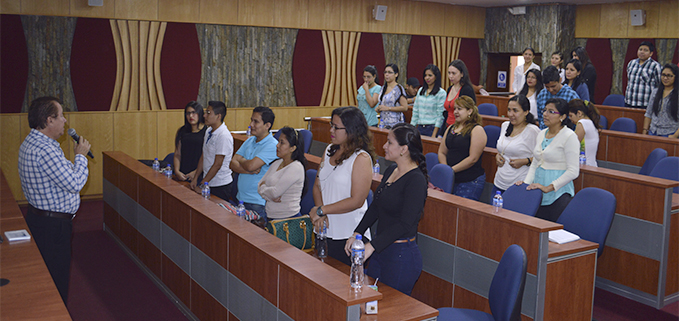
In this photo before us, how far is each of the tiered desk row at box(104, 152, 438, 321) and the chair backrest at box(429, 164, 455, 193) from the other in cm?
207

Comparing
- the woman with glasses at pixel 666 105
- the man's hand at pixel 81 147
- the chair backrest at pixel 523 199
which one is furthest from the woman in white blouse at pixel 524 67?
the man's hand at pixel 81 147

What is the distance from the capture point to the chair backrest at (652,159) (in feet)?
19.8

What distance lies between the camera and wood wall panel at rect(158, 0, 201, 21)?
8.95m

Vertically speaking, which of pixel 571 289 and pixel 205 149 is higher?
pixel 205 149

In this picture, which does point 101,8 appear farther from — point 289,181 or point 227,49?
point 289,181

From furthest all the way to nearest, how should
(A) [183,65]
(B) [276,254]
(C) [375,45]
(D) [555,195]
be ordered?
1. (C) [375,45]
2. (A) [183,65]
3. (D) [555,195]
4. (B) [276,254]

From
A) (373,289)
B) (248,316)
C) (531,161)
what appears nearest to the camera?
(373,289)

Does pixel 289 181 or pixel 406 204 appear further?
pixel 289 181

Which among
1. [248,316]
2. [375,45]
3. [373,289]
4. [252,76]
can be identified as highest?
[375,45]

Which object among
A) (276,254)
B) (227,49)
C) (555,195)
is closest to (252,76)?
(227,49)

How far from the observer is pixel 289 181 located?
4445 mm

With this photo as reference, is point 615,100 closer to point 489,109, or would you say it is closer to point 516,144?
point 489,109

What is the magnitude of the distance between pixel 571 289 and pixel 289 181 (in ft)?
6.96

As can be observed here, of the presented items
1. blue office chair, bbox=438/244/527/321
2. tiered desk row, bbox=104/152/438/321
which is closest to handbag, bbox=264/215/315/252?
tiered desk row, bbox=104/152/438/321
